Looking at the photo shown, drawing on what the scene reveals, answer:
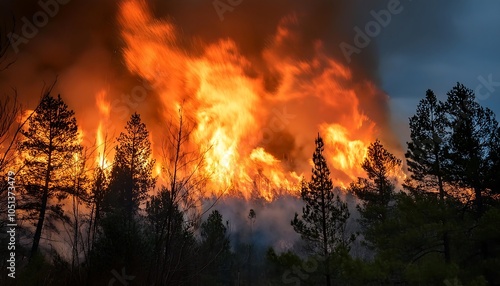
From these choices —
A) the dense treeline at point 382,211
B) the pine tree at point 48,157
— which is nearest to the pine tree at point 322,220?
the dense treeline at point 382,211

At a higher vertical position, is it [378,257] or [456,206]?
[456,206]

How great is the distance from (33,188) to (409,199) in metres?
22.1

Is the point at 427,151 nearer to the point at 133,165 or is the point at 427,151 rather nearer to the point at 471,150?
the point at 471,150

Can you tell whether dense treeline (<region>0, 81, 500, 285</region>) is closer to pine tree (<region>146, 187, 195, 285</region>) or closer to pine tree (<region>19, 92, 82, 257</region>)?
pine tree (<region>19, 92, 82, 257</region>)

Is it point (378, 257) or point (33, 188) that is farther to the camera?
point (33, 188)

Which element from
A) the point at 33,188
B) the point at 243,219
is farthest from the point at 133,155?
the point at 243,219

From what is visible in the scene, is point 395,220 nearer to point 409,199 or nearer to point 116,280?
point 409,199

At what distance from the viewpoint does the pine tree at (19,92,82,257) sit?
67.5 feet

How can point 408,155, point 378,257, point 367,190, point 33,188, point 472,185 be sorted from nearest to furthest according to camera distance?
1. point 472,185
2. point 378,257
3. point 33,188
4. point 408,155
5. point 367,190

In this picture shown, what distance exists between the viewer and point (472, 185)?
18.0 m

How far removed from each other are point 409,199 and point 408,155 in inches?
265

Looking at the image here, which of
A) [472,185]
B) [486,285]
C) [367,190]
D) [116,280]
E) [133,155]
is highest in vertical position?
[133,155]

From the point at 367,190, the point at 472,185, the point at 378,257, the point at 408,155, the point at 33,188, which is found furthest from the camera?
the point at 367,190

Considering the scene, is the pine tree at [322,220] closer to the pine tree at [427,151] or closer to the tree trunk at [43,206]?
the pine tree at [427,151]
